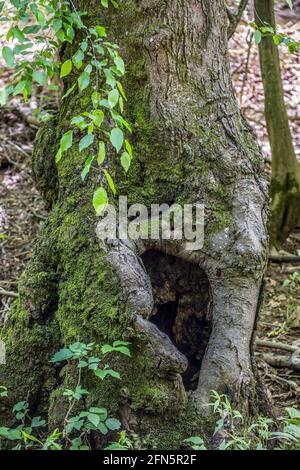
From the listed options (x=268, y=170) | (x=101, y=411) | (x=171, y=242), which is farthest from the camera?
(x=268, y=170)

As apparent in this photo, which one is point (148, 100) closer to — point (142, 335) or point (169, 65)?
point (169, 65)

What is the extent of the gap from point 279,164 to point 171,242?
262 centimetres

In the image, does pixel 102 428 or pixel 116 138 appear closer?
pixel 116 138

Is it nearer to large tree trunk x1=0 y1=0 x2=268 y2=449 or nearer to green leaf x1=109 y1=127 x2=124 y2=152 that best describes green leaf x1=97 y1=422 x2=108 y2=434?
large tree trunk x1=0 y1=0 x2=268 y2=449

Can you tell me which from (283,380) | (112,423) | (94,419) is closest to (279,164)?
(283,380)

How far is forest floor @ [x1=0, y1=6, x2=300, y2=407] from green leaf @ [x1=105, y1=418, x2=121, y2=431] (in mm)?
1458

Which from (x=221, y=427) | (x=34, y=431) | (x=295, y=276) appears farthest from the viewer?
(x=295, y=276)

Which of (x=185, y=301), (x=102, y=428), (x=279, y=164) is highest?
(x=279, y=164)

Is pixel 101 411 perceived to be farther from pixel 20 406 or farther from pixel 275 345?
pixel 275 345

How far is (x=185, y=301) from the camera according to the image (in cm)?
367

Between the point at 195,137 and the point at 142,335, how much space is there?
1.14 meters

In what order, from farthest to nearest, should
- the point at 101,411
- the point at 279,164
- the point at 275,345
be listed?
the point at 279,164
the point at 275,345
the point at 101,411

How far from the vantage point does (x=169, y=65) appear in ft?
11.5
